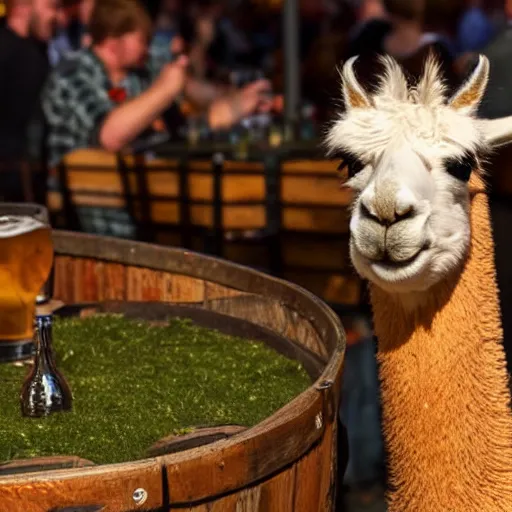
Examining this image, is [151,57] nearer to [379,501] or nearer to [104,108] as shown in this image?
[104,108]

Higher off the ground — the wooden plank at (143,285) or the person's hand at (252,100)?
the person's hand at (252,100)

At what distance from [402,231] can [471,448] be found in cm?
60

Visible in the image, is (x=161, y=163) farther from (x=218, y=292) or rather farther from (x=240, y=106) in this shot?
(x=218, y=292)

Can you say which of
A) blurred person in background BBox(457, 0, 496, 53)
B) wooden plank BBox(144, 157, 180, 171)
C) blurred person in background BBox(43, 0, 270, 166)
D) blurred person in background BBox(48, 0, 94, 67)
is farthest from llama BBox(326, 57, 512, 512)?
blurred person in background BBox(48, 0, 94, 67)

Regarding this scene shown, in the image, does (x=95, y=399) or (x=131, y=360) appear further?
(x=131, y=360)

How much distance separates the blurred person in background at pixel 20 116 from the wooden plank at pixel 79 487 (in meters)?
5.37

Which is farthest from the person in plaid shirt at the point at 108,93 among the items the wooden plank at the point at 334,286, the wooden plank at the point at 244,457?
the wooden plank at the point at 244,457

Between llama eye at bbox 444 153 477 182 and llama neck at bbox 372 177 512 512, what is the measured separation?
110mm

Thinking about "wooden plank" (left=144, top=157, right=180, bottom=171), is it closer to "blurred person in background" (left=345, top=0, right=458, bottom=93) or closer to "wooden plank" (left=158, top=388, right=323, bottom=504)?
"blurred person in background" (left=345, top=0, right=458, bottom=93)

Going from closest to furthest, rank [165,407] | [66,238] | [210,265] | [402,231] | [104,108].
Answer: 1. [165,407]
2. [402,231]
3. [210,265]
4. [66,238]
5. [104,108]

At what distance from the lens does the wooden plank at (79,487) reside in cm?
170

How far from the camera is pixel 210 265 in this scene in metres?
3.08

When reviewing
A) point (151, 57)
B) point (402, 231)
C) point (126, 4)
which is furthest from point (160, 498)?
point (151, 57)

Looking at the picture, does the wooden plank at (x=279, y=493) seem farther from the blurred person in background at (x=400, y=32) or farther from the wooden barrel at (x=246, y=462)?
the blurred person in background at (x=400, y=32)
